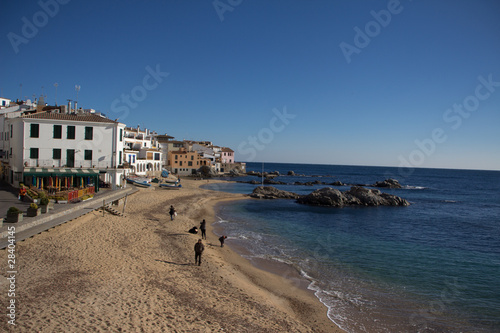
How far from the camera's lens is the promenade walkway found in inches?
606

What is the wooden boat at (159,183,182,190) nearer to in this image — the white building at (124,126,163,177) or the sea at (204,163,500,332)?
the white building at (124,126,163,177)

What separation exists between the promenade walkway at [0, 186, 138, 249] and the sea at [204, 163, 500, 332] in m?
10.8

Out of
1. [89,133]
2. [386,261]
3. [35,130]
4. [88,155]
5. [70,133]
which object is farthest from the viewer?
[88,155]

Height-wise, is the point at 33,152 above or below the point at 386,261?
above

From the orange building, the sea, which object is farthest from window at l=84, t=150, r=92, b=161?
the orange building

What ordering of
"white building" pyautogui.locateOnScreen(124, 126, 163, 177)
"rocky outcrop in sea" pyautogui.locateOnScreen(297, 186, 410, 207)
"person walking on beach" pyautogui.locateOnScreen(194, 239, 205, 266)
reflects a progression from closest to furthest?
"person walking on beach" pyautogui.locateOnScreen(194, 239, 205, 266), "rocky outcrop in sea" pyautogui.locateOnScreen(297, 186, 410, 207), "white building" pyautogui.locateOnScreen(124, 126, 163, 177)

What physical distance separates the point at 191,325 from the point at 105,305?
10.3 feet

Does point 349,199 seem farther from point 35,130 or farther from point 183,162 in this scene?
point 183,162

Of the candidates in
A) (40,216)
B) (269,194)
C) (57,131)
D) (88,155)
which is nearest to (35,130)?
(57,131)

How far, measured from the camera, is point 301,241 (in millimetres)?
25594

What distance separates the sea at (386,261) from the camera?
13484 millimetres

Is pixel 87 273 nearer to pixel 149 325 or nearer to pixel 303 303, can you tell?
pixel 149 325

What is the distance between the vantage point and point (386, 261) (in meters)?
21.2

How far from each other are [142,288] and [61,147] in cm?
2386
